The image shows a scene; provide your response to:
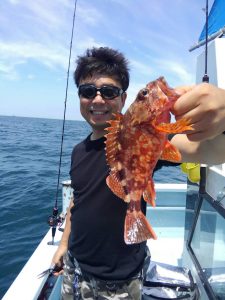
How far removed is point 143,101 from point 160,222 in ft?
16.2

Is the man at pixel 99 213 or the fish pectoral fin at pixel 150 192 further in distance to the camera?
the man at pixel 99 213

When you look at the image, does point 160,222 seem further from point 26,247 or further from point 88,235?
point 88,235

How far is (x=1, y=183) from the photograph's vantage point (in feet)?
35.6

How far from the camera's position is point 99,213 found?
2.51m

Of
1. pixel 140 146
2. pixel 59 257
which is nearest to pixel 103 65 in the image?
pixel 140 146

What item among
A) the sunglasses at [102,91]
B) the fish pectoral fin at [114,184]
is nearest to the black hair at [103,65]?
the sunglasses at [102,91]

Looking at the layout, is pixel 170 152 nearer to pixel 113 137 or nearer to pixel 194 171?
pixel 113 137

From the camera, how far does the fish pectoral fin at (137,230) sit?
178 cm

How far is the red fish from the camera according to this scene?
5.13ft

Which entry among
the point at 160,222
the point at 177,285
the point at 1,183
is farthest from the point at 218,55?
the point at 1,183

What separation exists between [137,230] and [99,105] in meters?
1.25

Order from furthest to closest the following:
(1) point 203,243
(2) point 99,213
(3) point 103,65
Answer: (1) point 203,243 → (3) point 103,65 → (2) point 99,213

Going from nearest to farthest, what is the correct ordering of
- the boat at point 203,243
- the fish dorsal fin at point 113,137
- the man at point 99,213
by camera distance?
the fish dorsal fin at point 113,137 < the man at point 99,213 < the boat at point 203,243

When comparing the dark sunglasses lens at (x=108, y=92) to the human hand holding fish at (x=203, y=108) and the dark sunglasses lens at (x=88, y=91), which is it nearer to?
the dark sunglasses lens at (x=88, y=91)
